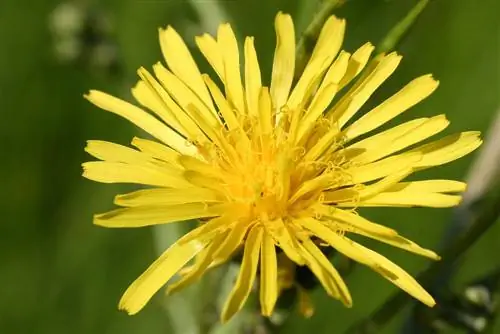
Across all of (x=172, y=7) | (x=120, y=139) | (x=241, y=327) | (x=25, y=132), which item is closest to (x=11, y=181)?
(x=25, y=132)

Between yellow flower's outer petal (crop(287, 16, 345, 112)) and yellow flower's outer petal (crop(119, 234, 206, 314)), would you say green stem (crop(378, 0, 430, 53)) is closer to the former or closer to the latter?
yellow flower's outer petal (crop(287, 16, 345, 112))

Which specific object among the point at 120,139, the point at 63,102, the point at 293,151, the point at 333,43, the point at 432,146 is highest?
the point at 63,102

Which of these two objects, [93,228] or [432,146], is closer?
[432,146]

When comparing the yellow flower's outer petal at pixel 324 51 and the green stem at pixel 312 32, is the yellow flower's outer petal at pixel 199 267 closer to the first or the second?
the yellow flower's outer petal at pixel 324 51

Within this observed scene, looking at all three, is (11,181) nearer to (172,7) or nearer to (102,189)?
(102,189)

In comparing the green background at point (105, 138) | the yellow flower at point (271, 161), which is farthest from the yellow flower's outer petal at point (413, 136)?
the green background at point (105, 138)

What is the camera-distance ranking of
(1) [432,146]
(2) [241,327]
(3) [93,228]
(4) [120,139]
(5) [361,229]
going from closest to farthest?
(5) [361,229] < (1) [432,146] < (2) [241,327] < (3) [93,228] < (4) [120,139]

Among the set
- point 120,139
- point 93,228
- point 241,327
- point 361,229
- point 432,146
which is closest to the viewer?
point 361,229

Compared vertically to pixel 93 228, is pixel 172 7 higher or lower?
higher
